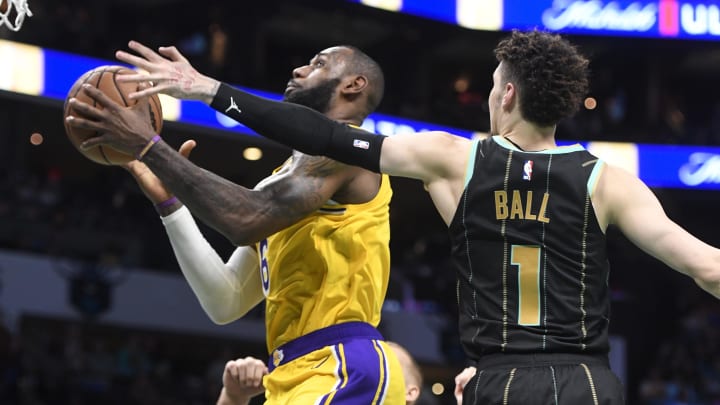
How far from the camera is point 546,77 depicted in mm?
3252

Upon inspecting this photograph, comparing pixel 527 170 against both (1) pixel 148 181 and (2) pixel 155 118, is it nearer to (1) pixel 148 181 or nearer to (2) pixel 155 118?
(2) pixel 155 118

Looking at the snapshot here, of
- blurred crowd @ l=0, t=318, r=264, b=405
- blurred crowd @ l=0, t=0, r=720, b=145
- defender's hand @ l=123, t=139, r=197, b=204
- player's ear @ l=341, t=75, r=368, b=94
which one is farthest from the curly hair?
blurred crowd @ l=0, t=0, r=720, b=145

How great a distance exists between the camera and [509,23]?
15578mm

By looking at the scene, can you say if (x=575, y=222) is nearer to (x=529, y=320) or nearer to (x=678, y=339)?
(x=529, y=320)

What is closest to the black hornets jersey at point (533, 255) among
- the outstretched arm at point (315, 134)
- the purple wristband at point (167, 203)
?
the outstretched arm at point (315, 134)

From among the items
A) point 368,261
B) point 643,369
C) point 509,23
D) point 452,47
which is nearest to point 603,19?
point 509,23

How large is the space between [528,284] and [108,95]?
4.94ft

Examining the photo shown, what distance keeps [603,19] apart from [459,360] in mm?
5494

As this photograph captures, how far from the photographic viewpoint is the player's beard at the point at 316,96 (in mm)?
4129

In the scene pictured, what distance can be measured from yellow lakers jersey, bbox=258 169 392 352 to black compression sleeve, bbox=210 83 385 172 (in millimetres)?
616

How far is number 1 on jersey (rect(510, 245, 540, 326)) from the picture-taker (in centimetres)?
313

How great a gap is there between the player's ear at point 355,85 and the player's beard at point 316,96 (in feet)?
0.20

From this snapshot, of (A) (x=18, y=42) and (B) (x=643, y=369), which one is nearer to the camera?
(A) (x=18, y=42)

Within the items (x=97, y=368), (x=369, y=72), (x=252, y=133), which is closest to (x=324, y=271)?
(x=369, y=72)
